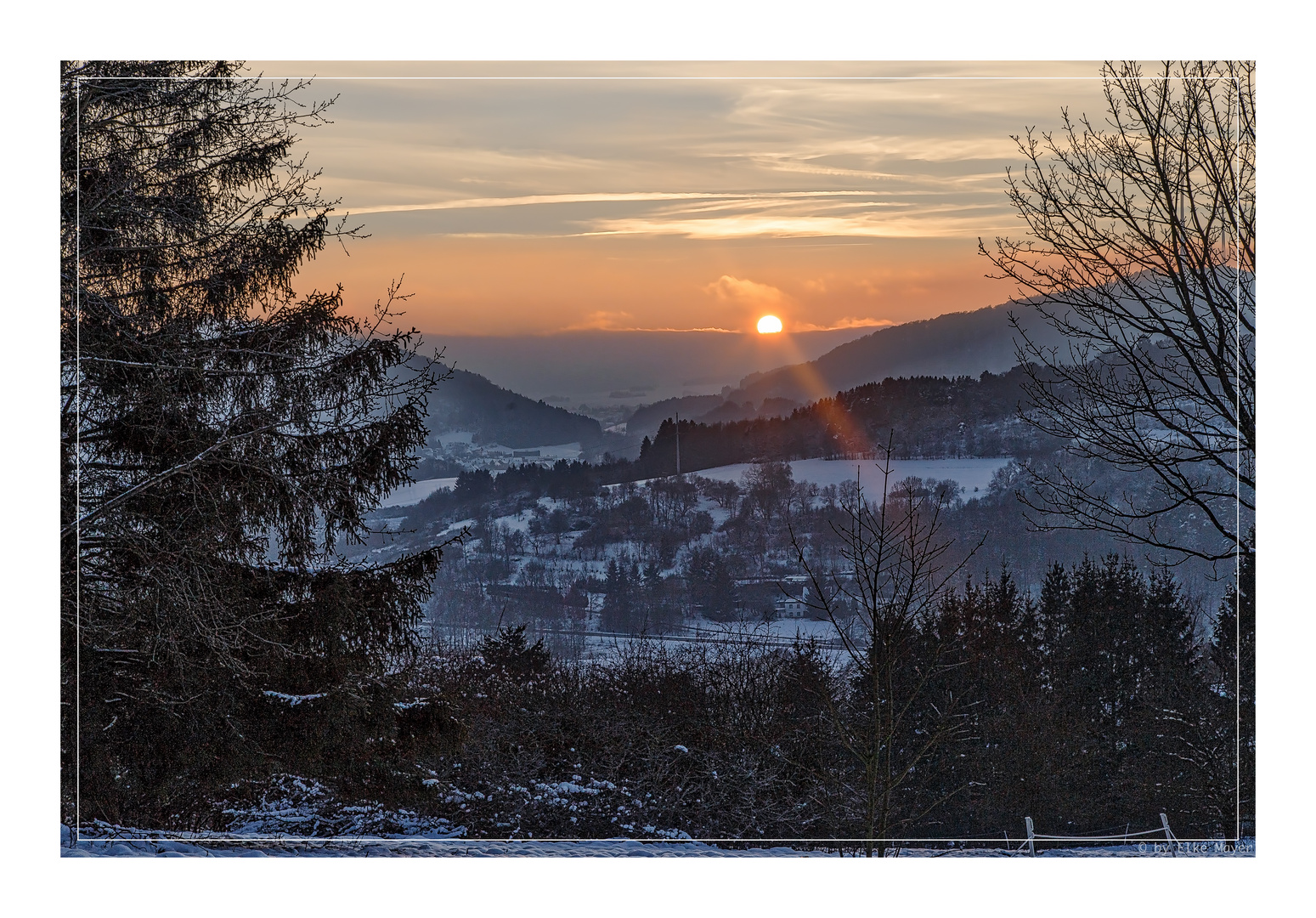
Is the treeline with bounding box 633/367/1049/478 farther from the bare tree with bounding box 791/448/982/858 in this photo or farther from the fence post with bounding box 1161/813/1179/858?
the fence post with bounding box 1161/813/1179/858

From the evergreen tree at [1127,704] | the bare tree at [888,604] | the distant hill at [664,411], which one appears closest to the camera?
the evergreen tree at [1127,704]

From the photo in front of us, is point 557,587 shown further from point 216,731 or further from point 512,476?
point 216,731

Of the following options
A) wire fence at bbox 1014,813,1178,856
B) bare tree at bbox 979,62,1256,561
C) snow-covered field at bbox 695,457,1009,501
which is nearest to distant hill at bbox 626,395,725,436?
snow-covered field at bbox 695,457,1009,501

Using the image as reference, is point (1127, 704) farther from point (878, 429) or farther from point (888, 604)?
point (878, 429)

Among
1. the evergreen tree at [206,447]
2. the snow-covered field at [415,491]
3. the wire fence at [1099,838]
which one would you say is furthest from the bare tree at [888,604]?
the evergreen tree at [206,447]

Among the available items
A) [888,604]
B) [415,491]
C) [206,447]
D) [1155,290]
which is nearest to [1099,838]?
[888,604]

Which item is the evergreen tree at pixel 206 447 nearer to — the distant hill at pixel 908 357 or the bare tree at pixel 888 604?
the distant hill at pixel 908 357
